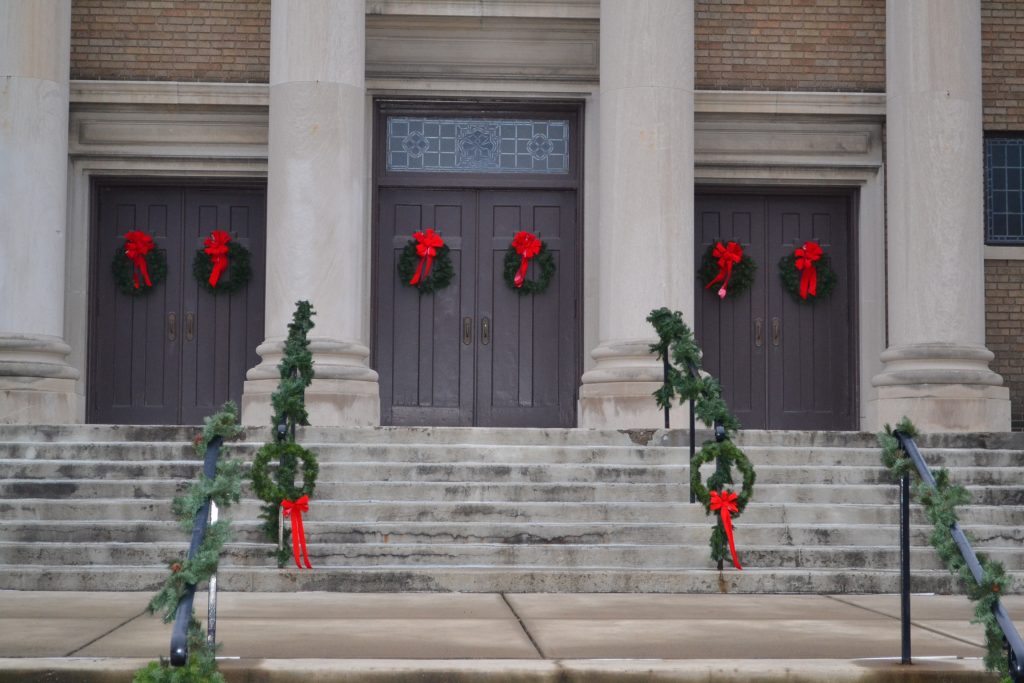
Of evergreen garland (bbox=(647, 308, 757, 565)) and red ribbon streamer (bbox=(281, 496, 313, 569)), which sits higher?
evergreen garland (bbox=(647, 308, 757, 565))

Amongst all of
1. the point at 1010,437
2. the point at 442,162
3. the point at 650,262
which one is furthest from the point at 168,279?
the point at 1010,437

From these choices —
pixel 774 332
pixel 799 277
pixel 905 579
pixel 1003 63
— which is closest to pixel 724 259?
pixel 799 277

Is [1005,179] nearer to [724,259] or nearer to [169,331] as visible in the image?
[724,259]

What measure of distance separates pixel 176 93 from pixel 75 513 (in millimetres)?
7214

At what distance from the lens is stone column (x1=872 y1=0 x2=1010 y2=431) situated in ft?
48.2

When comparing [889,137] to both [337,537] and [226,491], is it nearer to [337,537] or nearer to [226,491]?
[337,537]

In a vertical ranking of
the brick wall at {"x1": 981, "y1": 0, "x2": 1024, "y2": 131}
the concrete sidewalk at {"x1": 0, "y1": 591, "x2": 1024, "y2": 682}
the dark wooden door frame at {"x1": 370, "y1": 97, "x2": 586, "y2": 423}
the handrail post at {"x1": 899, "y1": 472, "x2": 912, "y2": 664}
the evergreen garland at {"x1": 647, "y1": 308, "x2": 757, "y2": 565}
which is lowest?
the concrete sidewalk at {"x1": 0, "y1": 591, "x2": 1024, "y2": 682}

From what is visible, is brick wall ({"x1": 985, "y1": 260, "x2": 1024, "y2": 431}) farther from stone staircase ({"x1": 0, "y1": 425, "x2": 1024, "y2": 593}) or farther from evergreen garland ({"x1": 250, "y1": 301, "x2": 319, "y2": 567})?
evergreen garland ({"x1": 250, "y1": 301, "x2": 319, "y2": 567})

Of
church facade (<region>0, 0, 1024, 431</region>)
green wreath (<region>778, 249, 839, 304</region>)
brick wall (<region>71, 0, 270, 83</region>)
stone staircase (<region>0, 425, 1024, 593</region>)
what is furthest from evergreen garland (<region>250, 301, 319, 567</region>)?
green wreath (<region>778, 249, 839, 304</region>)

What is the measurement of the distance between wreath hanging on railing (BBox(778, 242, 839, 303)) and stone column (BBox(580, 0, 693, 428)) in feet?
9.89

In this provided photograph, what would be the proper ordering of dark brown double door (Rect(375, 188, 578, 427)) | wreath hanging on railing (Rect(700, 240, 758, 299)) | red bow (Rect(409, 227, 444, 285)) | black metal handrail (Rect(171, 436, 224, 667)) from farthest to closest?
wreath hanging on railing (Rect(700, 240, 758, 299)) → dark brown double door (Rect(375, 188, 578, 427)) → red bow (Rect(409, 227, 444, 285)) → black metal handrail (Rect(171, 436, 224, 667))

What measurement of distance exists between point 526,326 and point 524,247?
94cm

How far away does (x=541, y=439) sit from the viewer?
12648mm

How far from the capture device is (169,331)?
17.4 m
